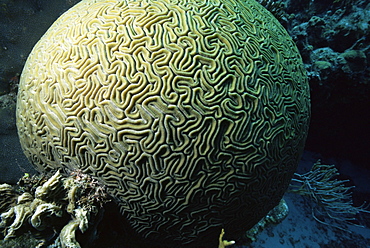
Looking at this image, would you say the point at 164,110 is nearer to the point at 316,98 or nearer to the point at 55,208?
the point at 55,208

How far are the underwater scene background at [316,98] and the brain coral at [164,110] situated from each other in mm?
681

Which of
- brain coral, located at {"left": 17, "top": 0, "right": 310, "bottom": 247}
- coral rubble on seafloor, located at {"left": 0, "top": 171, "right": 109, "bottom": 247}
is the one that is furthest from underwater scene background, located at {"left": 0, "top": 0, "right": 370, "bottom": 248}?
brain coral, located at {"left": 17, "top": 0, "right": 310, "bottom": 247}

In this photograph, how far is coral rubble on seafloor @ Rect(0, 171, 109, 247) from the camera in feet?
6.56

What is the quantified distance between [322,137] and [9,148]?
7915 mm

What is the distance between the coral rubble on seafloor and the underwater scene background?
292 millimetres

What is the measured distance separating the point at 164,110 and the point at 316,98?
489 cm

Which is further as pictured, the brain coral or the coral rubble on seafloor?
the brain coral

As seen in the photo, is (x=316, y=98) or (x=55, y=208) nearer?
(x=55, y=208)

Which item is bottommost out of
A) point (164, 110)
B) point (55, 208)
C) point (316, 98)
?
point (55, 208)

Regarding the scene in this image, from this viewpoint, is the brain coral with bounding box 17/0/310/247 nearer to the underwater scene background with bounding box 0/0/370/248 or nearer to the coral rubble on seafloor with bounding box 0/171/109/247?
the coral rubble on seafloor with bounding box 0/171/109/247

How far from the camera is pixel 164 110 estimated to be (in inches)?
83.5

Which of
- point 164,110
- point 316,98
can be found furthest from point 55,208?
point 316,98

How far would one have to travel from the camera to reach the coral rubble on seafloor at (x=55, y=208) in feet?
6.56

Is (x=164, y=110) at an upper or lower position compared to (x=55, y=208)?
upper
